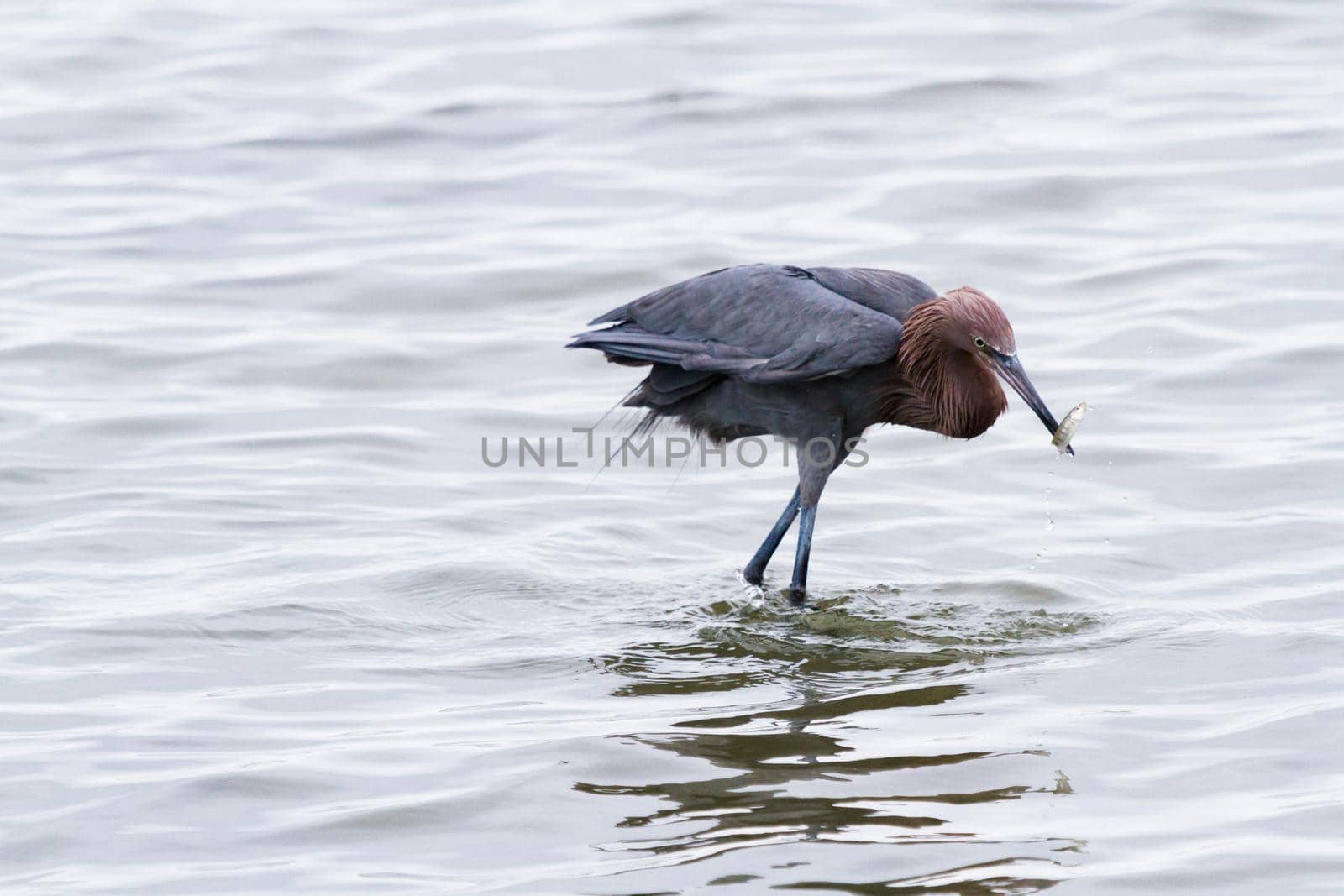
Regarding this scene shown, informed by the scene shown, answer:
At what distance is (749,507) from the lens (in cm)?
959

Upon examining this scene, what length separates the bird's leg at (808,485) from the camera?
25.4 feet

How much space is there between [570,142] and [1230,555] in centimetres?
931

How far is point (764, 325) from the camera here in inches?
302

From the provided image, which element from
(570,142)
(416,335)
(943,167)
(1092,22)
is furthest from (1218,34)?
(416,335)

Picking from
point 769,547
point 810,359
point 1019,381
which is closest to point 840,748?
point 1019,381

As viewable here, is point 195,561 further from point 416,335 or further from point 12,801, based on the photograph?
point 416,335

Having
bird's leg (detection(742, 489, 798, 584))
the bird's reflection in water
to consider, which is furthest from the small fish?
bird's leg (detection(742, 489, 798, 584))

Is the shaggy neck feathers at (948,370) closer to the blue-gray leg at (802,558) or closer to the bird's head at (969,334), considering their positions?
the bird's head at (969,334)

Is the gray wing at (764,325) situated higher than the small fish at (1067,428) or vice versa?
the gray wing at (764,325)

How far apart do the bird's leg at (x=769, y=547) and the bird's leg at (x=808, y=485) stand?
0.22m

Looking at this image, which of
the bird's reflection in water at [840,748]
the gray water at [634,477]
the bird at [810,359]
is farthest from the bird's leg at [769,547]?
the bird's reflection in water at [840,748]

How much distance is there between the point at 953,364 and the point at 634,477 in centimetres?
310

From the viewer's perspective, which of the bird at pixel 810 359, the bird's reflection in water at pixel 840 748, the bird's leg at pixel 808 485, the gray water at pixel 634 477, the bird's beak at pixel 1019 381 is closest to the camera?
the bird's reflection in water at pixel 840 748

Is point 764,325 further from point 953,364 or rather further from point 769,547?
point 769,547
